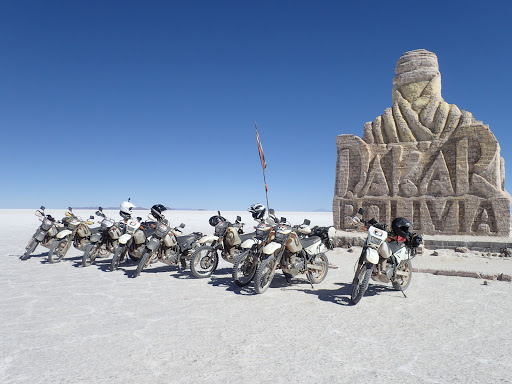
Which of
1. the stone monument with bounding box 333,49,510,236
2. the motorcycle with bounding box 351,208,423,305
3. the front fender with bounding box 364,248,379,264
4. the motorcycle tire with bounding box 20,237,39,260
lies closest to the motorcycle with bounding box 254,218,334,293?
the motorcycle with bounding box 351,208,423,305

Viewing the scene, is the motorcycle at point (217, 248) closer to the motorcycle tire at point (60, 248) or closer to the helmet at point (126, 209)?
→ the helmet at point (126, 209)

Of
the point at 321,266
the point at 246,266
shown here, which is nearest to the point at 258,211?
the point at 246,266

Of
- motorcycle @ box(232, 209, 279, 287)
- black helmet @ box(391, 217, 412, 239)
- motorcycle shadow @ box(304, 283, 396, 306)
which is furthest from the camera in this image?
motorcycle @ box(232, 209, 279, 287)

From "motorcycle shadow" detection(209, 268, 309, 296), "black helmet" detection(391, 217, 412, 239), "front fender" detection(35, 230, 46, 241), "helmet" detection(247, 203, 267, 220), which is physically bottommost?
"motorcycle shadow" detection(209, 268, 309, 296)

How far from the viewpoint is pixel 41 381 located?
2.64 metres

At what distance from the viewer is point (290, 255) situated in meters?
5.78

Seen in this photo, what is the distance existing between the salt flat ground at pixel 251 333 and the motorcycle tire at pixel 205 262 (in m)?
0.46

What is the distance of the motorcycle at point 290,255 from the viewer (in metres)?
5.41

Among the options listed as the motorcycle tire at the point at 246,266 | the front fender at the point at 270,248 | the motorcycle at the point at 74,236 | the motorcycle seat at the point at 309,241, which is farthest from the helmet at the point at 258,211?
the motorcycle at the point at 74,236

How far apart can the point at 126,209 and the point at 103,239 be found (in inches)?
35.9

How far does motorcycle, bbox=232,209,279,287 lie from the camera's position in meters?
5.78

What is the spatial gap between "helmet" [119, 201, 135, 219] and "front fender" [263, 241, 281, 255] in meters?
4.35

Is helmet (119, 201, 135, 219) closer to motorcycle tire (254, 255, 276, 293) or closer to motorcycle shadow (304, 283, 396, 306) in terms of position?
motorcycle tire (254, 255, 276, 293)

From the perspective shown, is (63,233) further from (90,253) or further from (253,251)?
(253,251)
